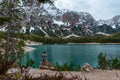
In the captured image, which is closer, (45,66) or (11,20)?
(11,20)

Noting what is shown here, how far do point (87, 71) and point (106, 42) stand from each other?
17970 cm

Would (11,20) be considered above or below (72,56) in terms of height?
above

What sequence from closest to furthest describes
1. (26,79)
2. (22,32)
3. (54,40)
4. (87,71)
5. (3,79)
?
(3,79), (26,79), (87,71), (22,32), (54,40)

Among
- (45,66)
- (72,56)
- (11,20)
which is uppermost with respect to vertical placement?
(11,20)

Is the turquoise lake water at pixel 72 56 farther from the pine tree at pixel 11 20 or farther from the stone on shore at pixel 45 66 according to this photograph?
the stone on shore at pixel 45 66

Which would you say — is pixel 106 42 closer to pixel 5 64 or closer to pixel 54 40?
pixel 54 40

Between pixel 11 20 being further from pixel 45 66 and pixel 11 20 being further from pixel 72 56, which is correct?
pixel 72 56

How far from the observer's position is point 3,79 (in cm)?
396

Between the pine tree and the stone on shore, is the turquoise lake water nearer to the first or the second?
the pine tree

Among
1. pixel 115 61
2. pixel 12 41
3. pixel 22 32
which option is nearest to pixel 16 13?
pixel 12 41

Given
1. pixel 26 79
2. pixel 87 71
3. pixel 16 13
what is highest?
pixel 16 13

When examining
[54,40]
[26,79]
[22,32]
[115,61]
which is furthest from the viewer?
[54,40]

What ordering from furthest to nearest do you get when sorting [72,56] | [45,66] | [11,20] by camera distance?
[72,56]
[45,66]
[11,20]

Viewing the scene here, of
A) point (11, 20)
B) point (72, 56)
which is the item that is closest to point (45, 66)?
point (11, 20)
